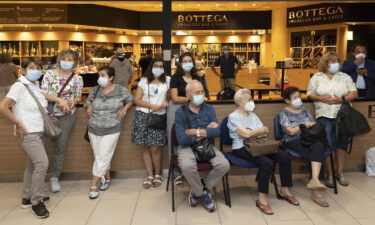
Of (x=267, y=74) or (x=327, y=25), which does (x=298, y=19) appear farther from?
(x=267, y=74)

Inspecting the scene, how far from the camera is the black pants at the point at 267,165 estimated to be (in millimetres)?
3871

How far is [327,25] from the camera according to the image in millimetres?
11289

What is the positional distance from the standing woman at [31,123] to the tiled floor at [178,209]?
246 millimetres

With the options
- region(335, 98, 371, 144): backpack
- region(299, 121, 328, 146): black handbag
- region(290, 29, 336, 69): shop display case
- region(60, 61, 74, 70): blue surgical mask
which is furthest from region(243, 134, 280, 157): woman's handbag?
region(290, 29, 336, 69): shop display case

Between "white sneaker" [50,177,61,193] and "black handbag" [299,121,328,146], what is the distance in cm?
290

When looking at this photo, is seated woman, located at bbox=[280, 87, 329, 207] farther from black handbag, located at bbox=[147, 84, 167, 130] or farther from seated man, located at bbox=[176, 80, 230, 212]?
black handbag, located at bbox=[147, 84, 167, 130]

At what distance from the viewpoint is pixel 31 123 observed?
3750mm

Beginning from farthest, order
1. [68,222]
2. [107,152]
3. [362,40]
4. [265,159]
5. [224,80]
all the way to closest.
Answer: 1. [362,40]
2. [224,80]
3. [107,152]
4. [265,159]
5. [68,222]

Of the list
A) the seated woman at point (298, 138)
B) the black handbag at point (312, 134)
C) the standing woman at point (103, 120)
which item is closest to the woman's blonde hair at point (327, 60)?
the seated woman at point (298, 138)

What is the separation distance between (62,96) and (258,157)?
2330 millimetres

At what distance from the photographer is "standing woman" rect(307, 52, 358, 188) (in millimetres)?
4531

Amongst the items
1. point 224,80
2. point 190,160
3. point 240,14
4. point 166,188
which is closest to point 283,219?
point 190,160

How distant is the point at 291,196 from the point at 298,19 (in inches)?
376

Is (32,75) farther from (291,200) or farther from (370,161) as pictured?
(370,161)
